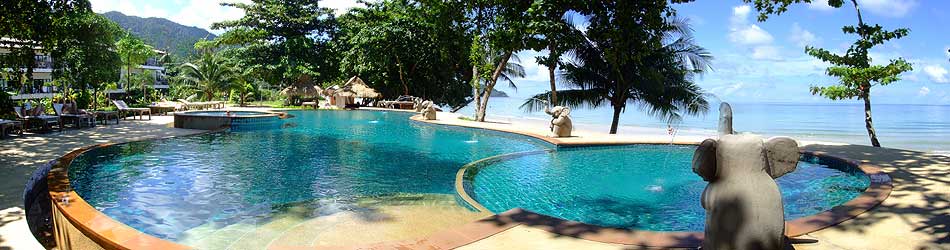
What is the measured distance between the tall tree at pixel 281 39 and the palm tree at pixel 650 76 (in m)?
21.0

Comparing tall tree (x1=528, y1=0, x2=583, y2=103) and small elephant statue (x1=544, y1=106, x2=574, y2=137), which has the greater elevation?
tall tree (x1=528, y1=0, x2=583, y2=103)

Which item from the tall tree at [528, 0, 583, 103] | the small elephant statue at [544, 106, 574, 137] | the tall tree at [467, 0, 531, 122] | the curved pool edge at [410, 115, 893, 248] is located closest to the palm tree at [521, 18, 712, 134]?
the tall tree at [528, 0, 583, 103]

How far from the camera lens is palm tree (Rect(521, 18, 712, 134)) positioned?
18453mm

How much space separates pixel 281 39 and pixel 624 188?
3358 cm

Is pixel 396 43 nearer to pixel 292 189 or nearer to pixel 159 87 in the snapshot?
pixel 292 189

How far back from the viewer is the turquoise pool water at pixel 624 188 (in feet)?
19.8

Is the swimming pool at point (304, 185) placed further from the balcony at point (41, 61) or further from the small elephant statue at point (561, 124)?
the balcony at point (41, 61)

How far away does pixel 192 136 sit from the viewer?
44.3ft

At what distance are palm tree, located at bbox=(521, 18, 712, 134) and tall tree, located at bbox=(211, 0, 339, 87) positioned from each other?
21.0 meters

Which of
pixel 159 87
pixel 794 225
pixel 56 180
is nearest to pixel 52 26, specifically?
pixel 56 180

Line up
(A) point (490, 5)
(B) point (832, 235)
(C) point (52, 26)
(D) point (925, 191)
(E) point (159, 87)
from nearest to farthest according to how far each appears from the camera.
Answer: (B) point (832, 235), (D) point (925, 191), (C) point (52, 26), (A) point (490, 5), (E) point (159, 87)

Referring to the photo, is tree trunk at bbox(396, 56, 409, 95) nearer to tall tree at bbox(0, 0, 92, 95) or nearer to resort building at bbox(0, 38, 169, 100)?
resort building at bbox(0, 38, 169, 100)

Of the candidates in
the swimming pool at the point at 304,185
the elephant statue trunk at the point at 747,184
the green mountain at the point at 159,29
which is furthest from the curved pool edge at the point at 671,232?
the green mountain at the point at 159,29

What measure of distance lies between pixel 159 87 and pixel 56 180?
218 feet
